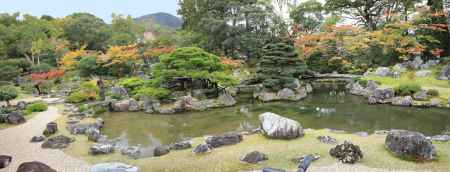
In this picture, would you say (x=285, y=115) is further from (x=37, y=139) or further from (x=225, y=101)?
(x=37, y=139)

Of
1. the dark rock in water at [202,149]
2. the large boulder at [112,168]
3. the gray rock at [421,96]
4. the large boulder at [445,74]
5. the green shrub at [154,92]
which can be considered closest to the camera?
the large boulder at [112,168]

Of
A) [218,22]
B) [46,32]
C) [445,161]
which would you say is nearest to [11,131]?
[445,161]

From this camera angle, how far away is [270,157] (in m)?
6.65

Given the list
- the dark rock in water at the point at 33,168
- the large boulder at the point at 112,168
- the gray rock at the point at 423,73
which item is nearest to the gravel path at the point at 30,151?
the dark rock in water at the point at 33,168

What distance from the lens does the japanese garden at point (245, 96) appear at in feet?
22.1

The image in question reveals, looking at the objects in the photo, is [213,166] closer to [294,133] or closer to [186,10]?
[294,133]

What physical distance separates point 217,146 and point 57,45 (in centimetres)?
2658

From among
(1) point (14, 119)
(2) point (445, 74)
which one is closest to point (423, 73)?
(2) point (445, 74)

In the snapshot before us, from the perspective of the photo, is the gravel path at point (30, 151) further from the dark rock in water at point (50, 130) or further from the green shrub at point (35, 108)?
the green shrub at point (35, 108)

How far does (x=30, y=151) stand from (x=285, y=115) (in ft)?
28.0

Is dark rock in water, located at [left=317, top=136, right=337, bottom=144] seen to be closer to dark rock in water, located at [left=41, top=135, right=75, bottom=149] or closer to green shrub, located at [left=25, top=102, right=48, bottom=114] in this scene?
dark rock in water, located at [left=41, top=135, right=75, bottom=149]

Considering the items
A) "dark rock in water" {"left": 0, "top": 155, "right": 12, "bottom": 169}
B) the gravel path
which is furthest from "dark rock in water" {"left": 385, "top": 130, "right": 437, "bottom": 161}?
"dark rock in water" {"left": 0, "top": 155, "right": 12, "bottom": 169}

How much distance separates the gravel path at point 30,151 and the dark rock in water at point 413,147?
646cm

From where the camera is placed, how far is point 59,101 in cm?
1722
